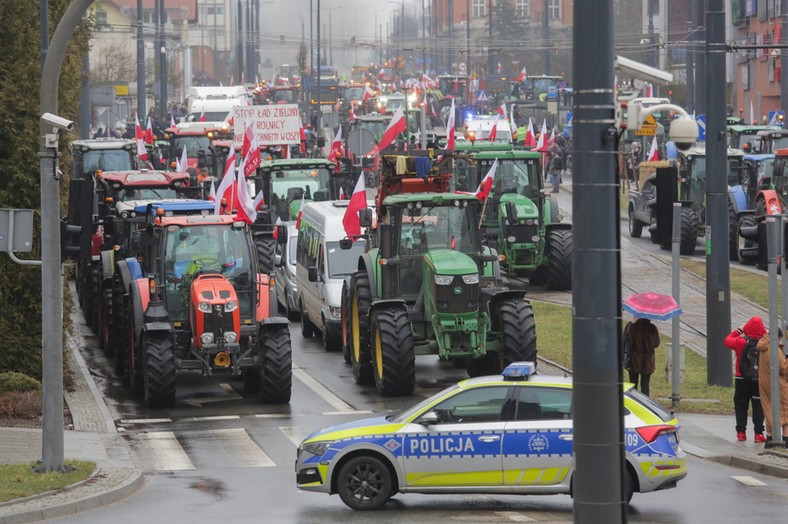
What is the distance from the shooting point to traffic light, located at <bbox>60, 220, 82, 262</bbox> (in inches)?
686

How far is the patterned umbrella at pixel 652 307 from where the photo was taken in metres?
20.5

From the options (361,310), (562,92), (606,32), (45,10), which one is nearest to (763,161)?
(361,310)

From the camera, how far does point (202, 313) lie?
71.8ft

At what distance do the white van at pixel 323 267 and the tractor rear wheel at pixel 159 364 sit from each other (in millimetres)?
5447

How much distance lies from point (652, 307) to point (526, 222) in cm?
1227

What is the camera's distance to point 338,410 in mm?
22141

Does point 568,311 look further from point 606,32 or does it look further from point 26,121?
point 606,32

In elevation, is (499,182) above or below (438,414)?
above

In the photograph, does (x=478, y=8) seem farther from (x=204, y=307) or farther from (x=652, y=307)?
(x=652, y=307)

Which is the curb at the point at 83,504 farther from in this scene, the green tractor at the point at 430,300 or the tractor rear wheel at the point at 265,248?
the tractor rear wheel at the point at 265,248

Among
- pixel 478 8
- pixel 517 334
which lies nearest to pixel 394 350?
pixel 517 334

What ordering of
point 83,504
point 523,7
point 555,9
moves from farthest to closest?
1. point 555,9
2. point 523,7
3. point 83,504

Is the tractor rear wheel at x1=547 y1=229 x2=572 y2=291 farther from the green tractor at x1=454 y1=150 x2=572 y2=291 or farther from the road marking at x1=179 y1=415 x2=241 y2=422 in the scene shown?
the road marking at x1=179 y1=415 x2=241 y2=422

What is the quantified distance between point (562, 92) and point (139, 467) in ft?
199
